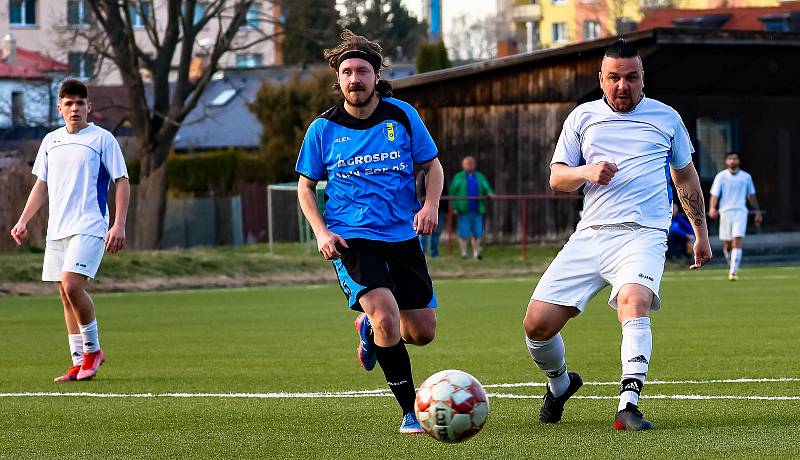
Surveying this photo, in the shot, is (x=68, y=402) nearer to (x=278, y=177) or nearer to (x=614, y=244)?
(x=614, y=244)

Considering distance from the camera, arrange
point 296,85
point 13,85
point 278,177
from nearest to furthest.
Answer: point 278,177 → point 296,85 → point 13,85

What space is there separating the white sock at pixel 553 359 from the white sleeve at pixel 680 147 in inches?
46.1

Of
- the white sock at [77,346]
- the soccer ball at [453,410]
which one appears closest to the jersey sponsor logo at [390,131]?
the soccer ball at [453,410]

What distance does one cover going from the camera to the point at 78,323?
1216 cm

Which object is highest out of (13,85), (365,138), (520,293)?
(13,85)

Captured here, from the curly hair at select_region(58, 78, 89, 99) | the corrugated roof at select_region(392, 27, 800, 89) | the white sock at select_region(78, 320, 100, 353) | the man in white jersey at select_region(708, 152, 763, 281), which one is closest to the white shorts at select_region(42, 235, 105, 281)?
the white sock at select_region(78, 320, 100, 353)

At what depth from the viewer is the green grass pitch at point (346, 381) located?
7.66m

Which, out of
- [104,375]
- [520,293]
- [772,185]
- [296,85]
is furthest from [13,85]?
[104,375]

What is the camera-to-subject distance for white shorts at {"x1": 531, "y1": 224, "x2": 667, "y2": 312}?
328 inches

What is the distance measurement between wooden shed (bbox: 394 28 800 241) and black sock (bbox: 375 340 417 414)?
26.5 m

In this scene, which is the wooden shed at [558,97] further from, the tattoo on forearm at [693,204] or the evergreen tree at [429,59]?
the tattoo on forearm at [693,204]

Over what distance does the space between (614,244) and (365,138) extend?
4.91 ft

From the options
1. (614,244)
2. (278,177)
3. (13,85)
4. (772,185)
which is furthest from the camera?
(13,85)

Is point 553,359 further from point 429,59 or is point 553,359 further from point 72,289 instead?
point 429,59
